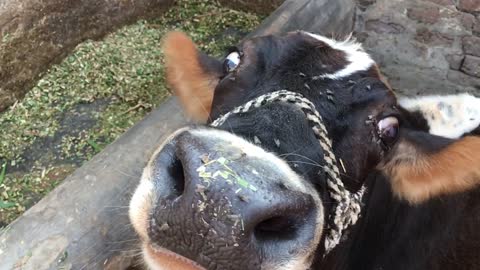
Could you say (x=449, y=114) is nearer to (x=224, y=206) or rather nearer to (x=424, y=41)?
(x=424, y=41)

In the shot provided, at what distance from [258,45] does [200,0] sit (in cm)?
329

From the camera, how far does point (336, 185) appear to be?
1.98 metres

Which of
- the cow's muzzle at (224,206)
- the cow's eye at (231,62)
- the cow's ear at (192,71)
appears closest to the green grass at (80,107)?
the cow's ear at (192,71)

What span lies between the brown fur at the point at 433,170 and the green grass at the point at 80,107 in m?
2.04

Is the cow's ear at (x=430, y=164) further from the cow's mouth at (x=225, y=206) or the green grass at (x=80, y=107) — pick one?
the green grass at (x=80, y=107)

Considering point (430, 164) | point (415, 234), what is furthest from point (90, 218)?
point (415, 234)

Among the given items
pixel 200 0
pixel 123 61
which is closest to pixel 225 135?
pixel 123 61

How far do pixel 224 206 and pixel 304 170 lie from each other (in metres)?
0.43

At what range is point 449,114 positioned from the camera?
10.2ft

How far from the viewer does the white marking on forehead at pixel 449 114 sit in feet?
9.92

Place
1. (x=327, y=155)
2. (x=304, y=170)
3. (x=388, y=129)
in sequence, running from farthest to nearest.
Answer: (x=388, y=129) < (x=327, y=155) < (x=304, y=170)

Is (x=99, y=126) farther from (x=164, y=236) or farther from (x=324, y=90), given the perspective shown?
(x=164, y=236)

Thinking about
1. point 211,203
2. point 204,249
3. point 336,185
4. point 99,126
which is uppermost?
point 211,203

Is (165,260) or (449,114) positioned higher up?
(165,260)
